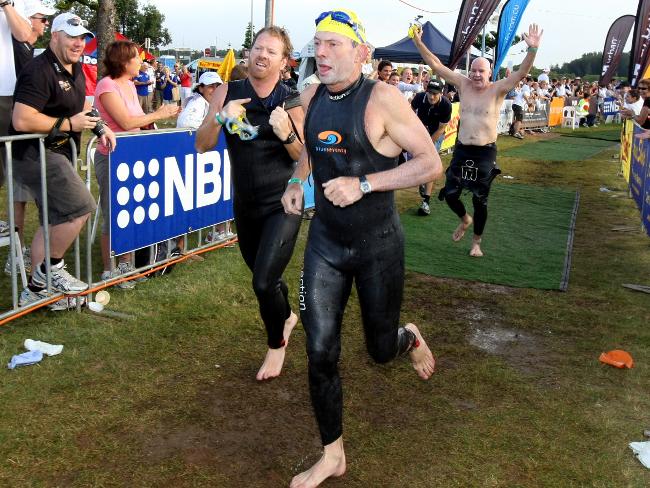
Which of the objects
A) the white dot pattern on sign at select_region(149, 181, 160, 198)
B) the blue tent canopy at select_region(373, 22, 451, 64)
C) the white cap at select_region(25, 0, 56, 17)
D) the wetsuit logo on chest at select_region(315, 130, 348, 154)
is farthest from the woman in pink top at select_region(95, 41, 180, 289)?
the blue tent canopy at select_region(373, 22, 451, 64)

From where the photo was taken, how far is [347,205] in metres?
3.20

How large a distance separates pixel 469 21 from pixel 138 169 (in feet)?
46.0

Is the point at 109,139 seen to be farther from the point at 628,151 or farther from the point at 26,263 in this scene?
the point at 628,151

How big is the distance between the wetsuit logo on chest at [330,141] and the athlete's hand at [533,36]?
5.05 m

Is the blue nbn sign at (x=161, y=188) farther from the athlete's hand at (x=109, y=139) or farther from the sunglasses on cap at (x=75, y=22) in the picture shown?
the sunglasses on cap at (x=75, y=22)

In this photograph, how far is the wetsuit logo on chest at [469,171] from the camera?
8156 millimetres

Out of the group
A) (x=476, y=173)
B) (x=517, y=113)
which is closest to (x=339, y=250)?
(x=476, y=173)

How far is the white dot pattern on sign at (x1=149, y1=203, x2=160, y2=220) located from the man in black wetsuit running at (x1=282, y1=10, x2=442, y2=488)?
314 cm

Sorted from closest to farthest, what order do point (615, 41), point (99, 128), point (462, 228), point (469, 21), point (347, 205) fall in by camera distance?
1. point (347, 205)
2. point (99, 128)
3. point (462, 228)
4. point (469, 21)
5. point (615, 41)

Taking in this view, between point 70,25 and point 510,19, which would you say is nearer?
point 70,25

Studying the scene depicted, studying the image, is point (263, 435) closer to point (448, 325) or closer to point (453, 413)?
point (453, 413)

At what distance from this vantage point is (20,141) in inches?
201

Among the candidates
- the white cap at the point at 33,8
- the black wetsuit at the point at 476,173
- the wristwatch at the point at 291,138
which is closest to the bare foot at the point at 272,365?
the wristwatch at the point at 291,138

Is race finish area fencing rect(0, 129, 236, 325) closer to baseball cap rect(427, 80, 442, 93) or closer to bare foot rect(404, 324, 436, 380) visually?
bare foot rect(404, 324, 436, 380)
